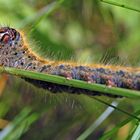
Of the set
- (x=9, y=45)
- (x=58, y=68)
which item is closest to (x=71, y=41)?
(x=9, y=45)

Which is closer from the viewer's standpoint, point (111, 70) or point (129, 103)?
point (111, 70)

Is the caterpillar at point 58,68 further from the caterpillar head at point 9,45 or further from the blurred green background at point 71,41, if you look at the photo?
the blurred green background at point 71,41

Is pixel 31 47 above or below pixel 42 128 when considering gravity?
above

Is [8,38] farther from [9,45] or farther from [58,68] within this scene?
[58,68]

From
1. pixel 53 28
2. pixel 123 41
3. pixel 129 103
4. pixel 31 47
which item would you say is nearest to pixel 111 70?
pixel 31 47

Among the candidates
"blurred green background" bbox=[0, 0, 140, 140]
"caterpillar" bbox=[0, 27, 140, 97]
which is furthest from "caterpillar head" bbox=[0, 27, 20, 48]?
"blurred green background" bbox=[0, 0, 140, 140]

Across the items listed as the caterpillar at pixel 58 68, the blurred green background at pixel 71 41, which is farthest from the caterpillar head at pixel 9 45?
the blurred green background at pixel 71 41

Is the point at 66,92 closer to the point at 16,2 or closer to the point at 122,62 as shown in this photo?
the point at 122,62
